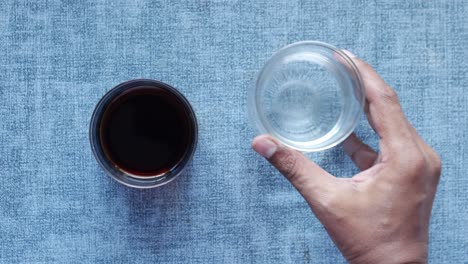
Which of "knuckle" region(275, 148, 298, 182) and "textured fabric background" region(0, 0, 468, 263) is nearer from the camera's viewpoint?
"knuckle" region(275, 148, 298, 182)

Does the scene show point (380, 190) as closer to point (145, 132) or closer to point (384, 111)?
point (384, 111)

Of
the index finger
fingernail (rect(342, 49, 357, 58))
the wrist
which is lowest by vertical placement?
the wrist

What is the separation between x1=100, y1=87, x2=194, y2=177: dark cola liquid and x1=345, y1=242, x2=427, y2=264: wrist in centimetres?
24

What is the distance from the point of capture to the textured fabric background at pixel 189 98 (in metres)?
0.80

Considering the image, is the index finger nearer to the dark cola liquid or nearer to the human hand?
the human hand

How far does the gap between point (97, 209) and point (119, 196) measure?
0.11 ft

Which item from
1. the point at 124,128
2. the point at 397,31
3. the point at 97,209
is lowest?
the point at 97,209

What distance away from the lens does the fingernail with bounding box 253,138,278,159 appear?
69 cm

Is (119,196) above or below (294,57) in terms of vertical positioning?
below

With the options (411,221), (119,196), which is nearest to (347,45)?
(411,221)

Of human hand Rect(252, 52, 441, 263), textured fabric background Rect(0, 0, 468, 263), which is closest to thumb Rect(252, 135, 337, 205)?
human hand Rect(252, 52, 441, 263)

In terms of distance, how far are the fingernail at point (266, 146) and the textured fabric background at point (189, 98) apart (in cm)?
10

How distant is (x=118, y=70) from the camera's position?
2.61ft

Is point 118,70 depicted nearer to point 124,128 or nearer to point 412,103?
point 124,128
